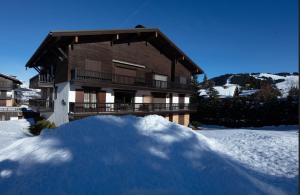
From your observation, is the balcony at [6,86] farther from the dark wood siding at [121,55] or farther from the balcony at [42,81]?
the dark wood siding at [121,55]

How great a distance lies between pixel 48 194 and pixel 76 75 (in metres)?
12.9

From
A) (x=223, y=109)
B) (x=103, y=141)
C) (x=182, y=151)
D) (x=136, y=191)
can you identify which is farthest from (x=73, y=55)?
(x=223, y=109)

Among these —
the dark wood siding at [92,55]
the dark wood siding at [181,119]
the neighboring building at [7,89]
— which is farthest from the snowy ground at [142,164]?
the neighboring building at [7,89]

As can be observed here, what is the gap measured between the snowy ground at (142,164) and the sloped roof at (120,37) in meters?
10.4

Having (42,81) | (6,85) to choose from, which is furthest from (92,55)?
(6,85)

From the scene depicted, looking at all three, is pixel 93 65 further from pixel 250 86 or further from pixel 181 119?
pixel 250 86

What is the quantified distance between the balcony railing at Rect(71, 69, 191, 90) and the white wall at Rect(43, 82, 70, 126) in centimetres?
138

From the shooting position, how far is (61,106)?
18.7 m

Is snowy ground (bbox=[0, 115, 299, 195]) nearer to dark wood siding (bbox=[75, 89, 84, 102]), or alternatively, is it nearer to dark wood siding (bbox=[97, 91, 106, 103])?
dark wood siding (bbox=[75, 89, 84, 102])

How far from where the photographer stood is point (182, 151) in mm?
8164

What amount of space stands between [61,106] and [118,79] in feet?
20.2

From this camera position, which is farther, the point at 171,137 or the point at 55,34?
the point at 55,34

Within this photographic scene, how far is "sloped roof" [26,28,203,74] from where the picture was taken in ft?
57.6

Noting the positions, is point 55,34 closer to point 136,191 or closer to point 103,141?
point 103,141
